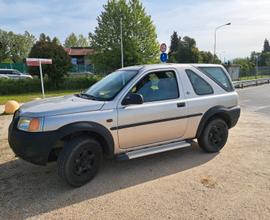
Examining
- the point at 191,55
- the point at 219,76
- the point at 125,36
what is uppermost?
the point at 125,36

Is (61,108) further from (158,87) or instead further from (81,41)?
(81,41)

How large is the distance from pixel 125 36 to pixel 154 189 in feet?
102

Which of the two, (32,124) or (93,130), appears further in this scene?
(93,130)

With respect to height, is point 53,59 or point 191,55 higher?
point 191,55

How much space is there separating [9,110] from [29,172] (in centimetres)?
749

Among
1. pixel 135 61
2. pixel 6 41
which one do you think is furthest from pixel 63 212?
pixel 6 41

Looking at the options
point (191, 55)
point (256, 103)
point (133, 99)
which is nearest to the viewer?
point (133, 99)

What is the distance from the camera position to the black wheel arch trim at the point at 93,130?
4.11m

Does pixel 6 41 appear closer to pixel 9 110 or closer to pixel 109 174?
pixel 9 110

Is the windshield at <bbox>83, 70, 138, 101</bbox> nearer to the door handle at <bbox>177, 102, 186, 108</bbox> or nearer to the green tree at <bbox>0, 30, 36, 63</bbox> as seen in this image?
the door handle at <bbox>177, 102, 186, 108</bbox>

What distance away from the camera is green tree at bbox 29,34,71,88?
2412cm

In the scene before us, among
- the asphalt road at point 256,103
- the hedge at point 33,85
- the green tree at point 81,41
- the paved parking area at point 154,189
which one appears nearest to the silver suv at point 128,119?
the paved parking area at point 154,189

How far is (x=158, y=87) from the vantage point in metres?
5.08

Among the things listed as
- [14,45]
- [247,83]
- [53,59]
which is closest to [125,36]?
[53,59]
